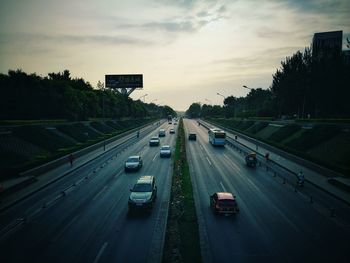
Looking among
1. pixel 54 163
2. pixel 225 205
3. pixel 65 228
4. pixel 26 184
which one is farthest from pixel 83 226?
pixel 54 163

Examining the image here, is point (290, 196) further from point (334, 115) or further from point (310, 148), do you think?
point (334, 115)

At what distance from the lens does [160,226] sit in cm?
1762

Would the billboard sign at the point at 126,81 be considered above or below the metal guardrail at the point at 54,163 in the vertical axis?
above

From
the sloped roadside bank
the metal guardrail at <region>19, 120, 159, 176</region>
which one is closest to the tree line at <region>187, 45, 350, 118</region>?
the metal guardrail at <region>19, 120, 159, 176</region>

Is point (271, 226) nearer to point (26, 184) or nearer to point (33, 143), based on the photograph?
point (26, 184)

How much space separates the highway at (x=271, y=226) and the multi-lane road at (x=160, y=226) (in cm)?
5

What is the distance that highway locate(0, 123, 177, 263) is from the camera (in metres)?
14.3

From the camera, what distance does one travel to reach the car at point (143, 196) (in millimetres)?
19786

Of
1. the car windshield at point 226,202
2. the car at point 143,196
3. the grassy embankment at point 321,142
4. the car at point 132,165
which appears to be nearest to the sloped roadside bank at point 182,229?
the car at point 143,196

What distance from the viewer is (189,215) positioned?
60.8 ft

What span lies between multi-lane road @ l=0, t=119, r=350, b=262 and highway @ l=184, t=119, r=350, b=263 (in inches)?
1.9

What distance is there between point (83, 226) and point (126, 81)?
86776 millimetres

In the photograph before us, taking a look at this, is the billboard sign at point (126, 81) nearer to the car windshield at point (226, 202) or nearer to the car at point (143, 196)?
Answer: the car at point (143, 196)

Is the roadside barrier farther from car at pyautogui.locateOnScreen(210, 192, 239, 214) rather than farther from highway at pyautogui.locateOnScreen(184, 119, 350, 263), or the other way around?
car at pyautogui.locateOnScreen(210, 192, 239, 214)
